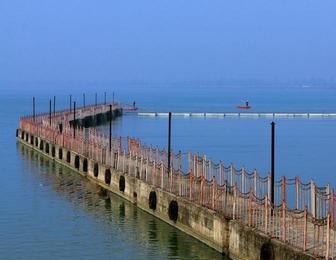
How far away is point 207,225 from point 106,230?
6115mm

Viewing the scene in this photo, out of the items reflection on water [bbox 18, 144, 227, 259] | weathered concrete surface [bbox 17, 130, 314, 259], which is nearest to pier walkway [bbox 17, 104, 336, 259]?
weathered concrete surface [bbox 17, 130, 314, 259]

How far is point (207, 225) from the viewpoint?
24.0 metres

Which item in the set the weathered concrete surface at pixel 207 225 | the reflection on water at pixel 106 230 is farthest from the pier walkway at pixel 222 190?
the reflection on water at pixel 106 230

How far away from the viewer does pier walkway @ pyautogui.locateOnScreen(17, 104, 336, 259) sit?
18.8 meters

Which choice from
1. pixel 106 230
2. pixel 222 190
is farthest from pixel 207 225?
pixel 106 230

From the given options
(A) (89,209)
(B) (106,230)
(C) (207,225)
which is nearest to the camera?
(C) (207,225)

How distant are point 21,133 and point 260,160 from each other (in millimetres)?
25412

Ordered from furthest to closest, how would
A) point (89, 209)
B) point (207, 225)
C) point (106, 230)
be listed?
1. point (89, 209)
2. point (106, 230)
3. point (207, 225)

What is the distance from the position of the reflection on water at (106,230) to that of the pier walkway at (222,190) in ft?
3.01

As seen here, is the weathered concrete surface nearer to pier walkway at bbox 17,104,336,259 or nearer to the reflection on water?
pier walkway at bbox 17,104,336,259

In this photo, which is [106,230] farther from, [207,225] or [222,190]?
[222,190]

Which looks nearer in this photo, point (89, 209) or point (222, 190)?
point (222, 190)

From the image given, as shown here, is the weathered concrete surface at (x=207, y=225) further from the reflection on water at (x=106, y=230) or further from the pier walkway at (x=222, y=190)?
the reflection on water at (x=106, y=230)

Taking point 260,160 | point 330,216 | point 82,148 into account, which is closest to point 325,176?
point 260,160
